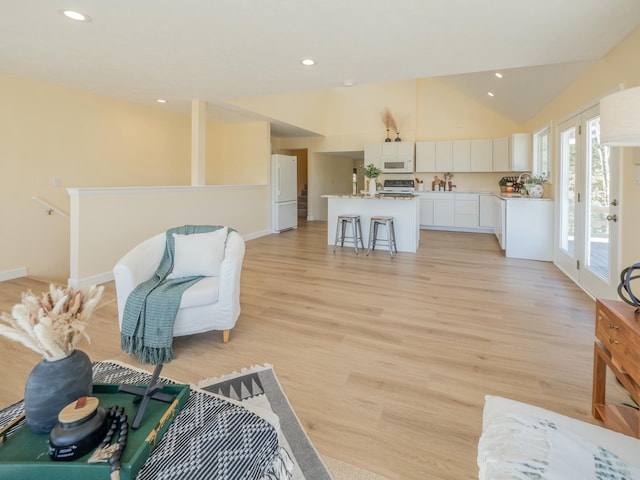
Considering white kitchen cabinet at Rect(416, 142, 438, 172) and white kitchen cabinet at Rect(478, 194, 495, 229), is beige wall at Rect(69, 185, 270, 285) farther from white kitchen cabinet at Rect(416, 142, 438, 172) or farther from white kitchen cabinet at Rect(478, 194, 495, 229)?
white kitchen cabinet at Rect(478, 194, 495, 229)

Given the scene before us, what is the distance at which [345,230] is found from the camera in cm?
655

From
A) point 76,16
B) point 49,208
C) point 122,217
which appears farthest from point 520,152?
point 49,208

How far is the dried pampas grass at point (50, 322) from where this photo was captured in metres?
1.01

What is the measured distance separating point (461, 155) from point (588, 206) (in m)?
4.83

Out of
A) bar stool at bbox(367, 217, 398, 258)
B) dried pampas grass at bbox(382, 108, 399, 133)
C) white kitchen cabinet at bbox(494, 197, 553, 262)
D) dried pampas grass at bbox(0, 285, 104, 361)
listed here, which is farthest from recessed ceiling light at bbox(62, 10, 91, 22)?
dried pampas grass at bbox(382, 108, 399, 133)

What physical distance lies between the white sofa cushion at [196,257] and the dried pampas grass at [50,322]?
70.3 inches

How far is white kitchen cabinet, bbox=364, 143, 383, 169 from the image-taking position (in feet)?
29.4

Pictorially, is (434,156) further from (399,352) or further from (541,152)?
(399,352)

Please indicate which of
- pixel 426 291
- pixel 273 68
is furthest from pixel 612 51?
pixel 273 68

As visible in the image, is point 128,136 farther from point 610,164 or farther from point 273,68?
point 610,164

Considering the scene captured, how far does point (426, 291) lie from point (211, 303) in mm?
2400

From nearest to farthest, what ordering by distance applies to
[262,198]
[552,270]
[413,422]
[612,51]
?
[413,422] → [612,51] → [552,270] → [262,198]

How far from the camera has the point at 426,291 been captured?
12.9 feet

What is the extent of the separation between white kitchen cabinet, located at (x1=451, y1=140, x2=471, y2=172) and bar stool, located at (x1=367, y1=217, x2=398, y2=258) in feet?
11.1
